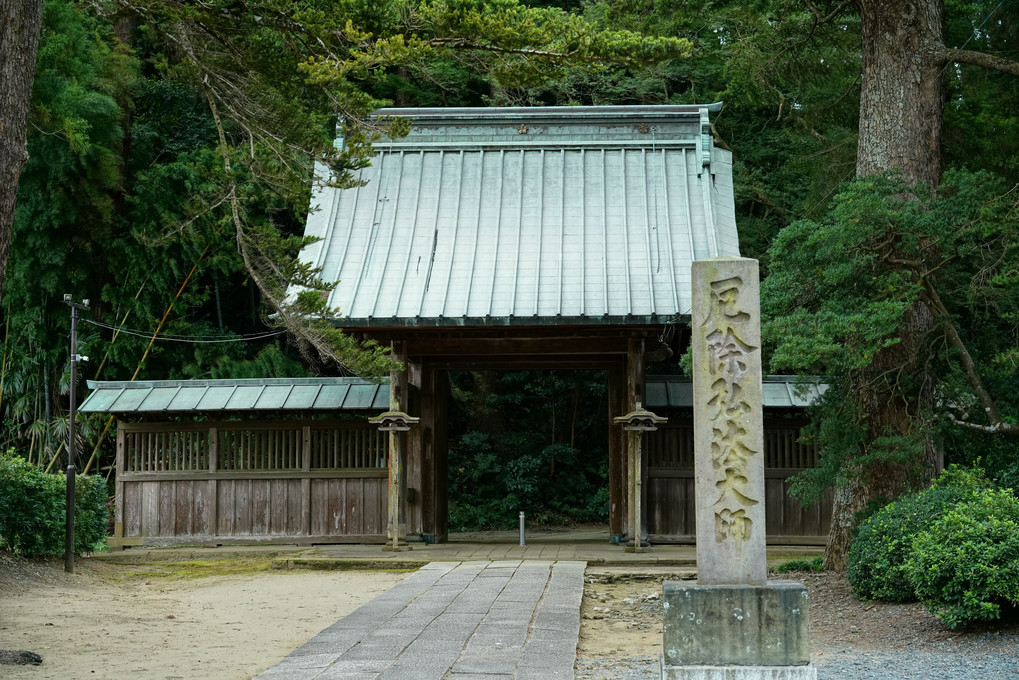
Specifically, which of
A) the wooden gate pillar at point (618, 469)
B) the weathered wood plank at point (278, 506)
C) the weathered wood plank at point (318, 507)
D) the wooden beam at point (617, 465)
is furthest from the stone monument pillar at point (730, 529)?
the weathered wood plank at point (278, 506)

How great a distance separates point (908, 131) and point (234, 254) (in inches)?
484

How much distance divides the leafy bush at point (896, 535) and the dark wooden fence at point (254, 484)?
704cm

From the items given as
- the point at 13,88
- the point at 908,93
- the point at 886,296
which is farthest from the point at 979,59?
the point at 13,88

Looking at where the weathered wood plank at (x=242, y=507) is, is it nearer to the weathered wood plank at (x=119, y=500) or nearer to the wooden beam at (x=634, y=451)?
the weathered wood plank at (x=119, y=500)

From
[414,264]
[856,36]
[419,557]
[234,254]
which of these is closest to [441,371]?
[414,264]

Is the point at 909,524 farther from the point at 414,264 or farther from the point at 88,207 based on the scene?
the point at 88,207

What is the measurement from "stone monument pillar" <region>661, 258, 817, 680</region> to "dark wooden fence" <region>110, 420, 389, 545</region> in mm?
8742

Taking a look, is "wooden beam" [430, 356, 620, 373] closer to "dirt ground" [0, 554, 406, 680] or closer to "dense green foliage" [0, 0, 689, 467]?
"dense green foliage" [0, 0, 689, 467]

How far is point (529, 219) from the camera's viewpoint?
13.2m

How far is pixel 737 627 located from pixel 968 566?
7.95ft

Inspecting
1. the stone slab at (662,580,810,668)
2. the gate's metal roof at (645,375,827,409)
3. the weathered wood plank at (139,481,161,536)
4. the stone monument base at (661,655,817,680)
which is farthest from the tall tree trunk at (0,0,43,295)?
the gate's metal roof at (645,375,827,409)

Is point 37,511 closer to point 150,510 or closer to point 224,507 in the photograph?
point 150,510

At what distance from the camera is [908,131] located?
9.64 m

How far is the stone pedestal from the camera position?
193 inches
